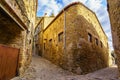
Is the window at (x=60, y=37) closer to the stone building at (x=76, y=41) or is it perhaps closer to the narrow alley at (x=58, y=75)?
the stone building at (x=76, y=41)

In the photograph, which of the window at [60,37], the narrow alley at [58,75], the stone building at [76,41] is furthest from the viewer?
the window at [60,37]

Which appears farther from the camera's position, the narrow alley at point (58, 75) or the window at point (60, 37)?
the window at point (60, 37)

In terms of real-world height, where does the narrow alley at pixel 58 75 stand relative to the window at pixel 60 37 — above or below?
below

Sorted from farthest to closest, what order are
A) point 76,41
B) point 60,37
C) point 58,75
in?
point 60,37 → point 76,41 → point 58,75

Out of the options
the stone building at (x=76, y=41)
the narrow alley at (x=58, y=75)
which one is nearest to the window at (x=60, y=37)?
the stone building at (x=76, y=41)

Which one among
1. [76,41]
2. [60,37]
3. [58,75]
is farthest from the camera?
[60,37]

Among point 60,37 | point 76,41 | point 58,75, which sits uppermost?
point 60,37

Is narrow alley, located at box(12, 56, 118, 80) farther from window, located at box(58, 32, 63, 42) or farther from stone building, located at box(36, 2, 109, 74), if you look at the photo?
window, located at box(58, 32, 63, 42)

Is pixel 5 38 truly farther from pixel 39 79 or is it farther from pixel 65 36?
pixel 65 36

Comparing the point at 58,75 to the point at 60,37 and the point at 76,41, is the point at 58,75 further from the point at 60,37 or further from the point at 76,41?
the point at 60,37

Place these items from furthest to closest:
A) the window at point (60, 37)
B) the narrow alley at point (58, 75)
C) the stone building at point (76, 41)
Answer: the window at point (60, 37) < the stone building at point (76, 41) < the narrow alley at point (58, 75)

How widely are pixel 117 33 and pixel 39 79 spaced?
443cm

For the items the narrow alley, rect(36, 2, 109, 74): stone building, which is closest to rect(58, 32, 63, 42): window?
rect(36, 2, 109, 74): stone building

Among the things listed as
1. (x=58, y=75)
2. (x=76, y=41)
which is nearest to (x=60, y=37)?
(x=76, y=41)
